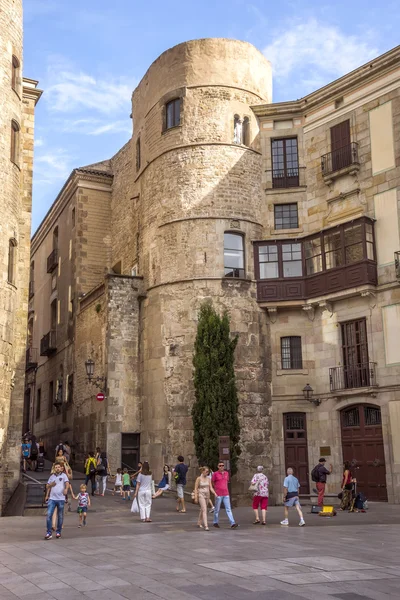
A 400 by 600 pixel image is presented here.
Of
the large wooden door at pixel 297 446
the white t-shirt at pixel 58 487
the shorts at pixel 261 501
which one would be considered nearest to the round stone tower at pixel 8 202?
the white t-shirt at pixel 58 487

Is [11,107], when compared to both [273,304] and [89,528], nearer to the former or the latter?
[273,304]

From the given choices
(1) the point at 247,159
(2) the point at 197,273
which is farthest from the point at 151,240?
(1) the point at 247,159

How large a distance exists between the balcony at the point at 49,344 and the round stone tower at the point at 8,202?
1370 cm

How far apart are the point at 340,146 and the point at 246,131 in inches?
163

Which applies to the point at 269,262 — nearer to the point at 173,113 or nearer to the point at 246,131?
the point at 246,131

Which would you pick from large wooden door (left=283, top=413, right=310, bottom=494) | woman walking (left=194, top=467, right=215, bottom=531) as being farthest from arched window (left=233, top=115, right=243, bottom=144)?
woman walking (left=194, top=467, right=215, bottom=531)

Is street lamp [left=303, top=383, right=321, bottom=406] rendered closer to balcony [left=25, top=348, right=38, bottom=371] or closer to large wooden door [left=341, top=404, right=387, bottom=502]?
large wooden door [left=341, top=404, right=387, bottom=502]

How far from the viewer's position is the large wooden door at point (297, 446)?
88.0 ft

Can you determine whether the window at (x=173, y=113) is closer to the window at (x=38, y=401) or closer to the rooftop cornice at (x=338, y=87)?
the rooftop cornice at (x=338, y=87)

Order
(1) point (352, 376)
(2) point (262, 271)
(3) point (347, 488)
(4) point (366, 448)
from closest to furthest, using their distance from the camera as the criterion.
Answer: (3) point (347, 488)
(4) point (366, 448)
(1) point (352, 376)
(2) point (262, 271)

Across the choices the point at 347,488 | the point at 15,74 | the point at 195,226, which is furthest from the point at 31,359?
the point at 347,488

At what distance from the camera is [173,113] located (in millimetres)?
29984

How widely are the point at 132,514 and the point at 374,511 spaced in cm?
725

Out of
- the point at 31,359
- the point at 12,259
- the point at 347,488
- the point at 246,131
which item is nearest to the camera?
the point at 347,488
